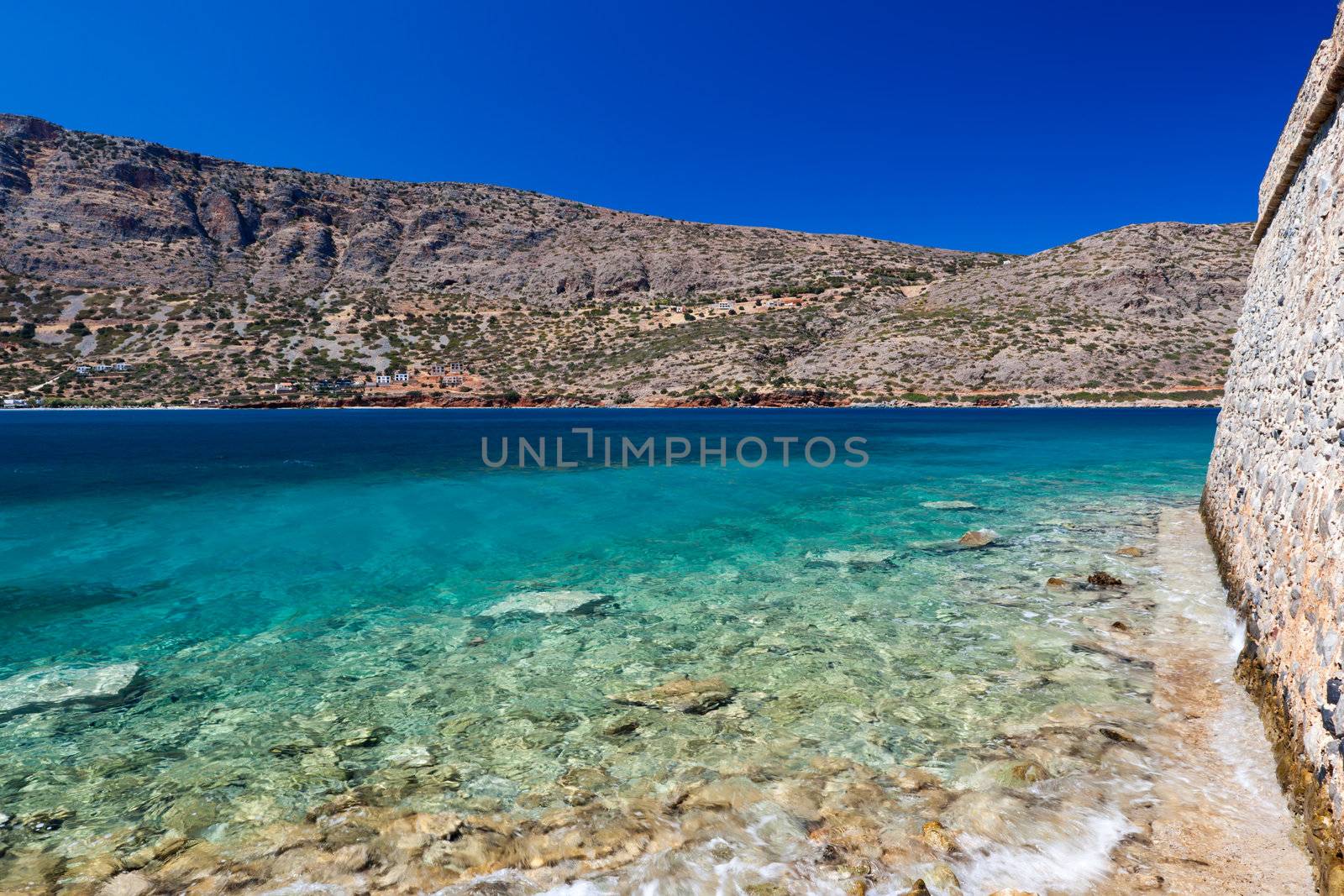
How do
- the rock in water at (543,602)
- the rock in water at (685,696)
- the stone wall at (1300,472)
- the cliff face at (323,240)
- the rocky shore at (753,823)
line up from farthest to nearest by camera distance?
the cliff face at (323,240) → the rock in water at (543,602) → the rock in water at (685,696) → the stone wall at (1300,472) → the rocky shore at (753,823)

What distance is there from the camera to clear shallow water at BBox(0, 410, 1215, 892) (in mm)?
5625

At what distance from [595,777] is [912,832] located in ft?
8.31

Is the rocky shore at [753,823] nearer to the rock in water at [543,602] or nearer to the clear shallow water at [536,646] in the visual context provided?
the clear shallow water at [536,646]

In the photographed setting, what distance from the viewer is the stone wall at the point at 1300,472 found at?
4691 millimetres

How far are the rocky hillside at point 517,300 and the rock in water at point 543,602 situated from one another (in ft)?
253

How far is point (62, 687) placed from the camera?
7703 millimetres

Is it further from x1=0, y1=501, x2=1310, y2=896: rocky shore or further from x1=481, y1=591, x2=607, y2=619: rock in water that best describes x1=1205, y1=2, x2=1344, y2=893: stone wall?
x1=481, y1=591, x2=607, y2=619: rock in water

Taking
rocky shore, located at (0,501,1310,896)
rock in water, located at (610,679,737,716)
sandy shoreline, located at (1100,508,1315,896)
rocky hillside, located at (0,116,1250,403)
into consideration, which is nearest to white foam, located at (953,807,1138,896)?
rocky shore, located at (0,501,1310,896)

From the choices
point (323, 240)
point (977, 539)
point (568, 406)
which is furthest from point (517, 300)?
point (977, 539)

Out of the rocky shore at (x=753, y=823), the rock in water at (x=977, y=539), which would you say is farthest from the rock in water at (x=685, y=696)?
the rock in water at (x=977, y=539)

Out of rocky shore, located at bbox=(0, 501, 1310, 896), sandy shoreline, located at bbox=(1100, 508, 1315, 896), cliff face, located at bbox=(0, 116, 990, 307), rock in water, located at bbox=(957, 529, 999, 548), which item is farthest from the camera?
cliff face, located at bbox=(0, 116, 990, 307)

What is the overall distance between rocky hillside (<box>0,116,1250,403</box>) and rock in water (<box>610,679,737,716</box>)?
80.7 m

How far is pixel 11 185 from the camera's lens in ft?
386

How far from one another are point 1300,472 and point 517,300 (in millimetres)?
124847
